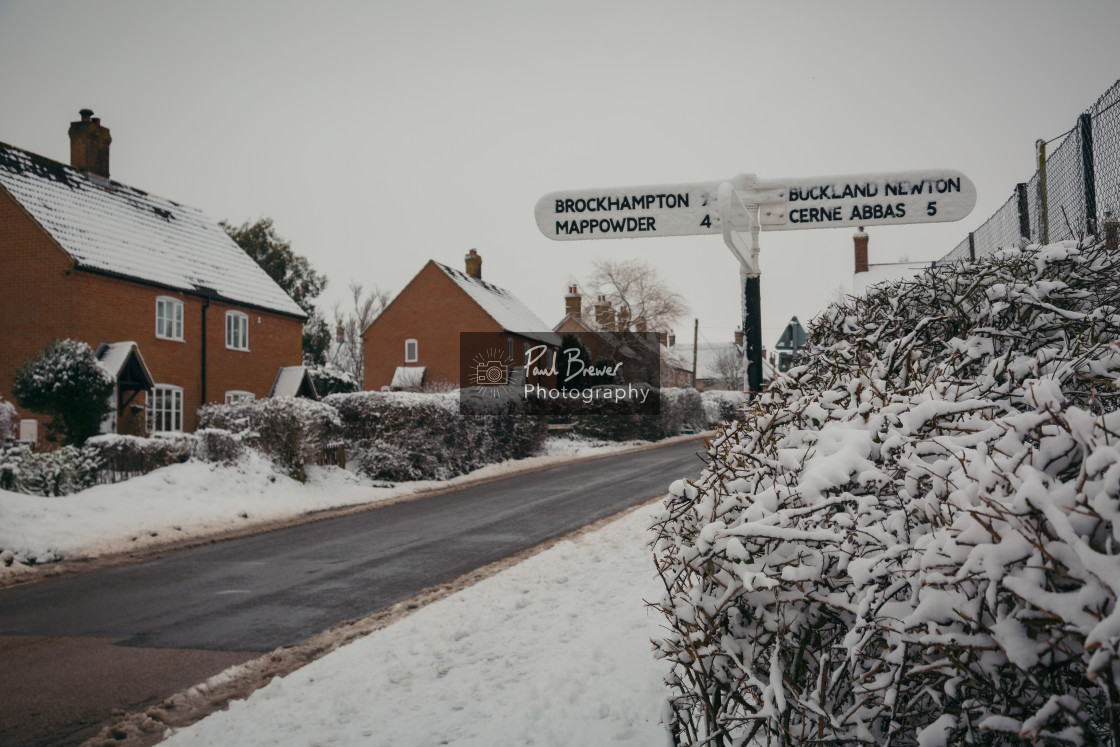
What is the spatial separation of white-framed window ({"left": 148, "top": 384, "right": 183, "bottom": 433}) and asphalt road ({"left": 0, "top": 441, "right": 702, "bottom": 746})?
11.6 m

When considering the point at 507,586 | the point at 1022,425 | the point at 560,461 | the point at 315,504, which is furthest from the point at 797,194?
the point at 560,461

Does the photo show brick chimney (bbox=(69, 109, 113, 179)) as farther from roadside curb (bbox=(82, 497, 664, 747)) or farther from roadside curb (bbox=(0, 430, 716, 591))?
roadside curb (bbox=(82, 497, 664, 747))

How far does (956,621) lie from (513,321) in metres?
40.7

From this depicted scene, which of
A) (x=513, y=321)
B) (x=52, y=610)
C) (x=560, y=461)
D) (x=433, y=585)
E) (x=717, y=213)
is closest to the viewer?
(x=717, y=213)

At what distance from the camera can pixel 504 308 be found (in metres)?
42.7

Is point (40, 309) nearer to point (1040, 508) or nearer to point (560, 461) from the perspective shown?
point (560, 461)

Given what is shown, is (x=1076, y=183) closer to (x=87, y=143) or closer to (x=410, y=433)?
(x=410, y=433)

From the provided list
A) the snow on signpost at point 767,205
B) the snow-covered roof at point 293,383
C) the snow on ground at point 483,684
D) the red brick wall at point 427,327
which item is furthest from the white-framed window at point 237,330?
the snow on signpost at point 767,205

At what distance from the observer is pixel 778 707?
1864 mm

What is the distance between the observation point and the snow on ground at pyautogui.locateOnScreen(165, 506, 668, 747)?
3.79m

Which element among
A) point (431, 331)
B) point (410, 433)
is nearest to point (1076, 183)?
point (410, 433)

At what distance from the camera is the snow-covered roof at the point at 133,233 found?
20406 mm

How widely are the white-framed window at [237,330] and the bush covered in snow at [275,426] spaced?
33.7ft

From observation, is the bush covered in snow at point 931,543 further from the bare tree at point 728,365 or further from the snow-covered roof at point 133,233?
the bare tree at point 728,365
